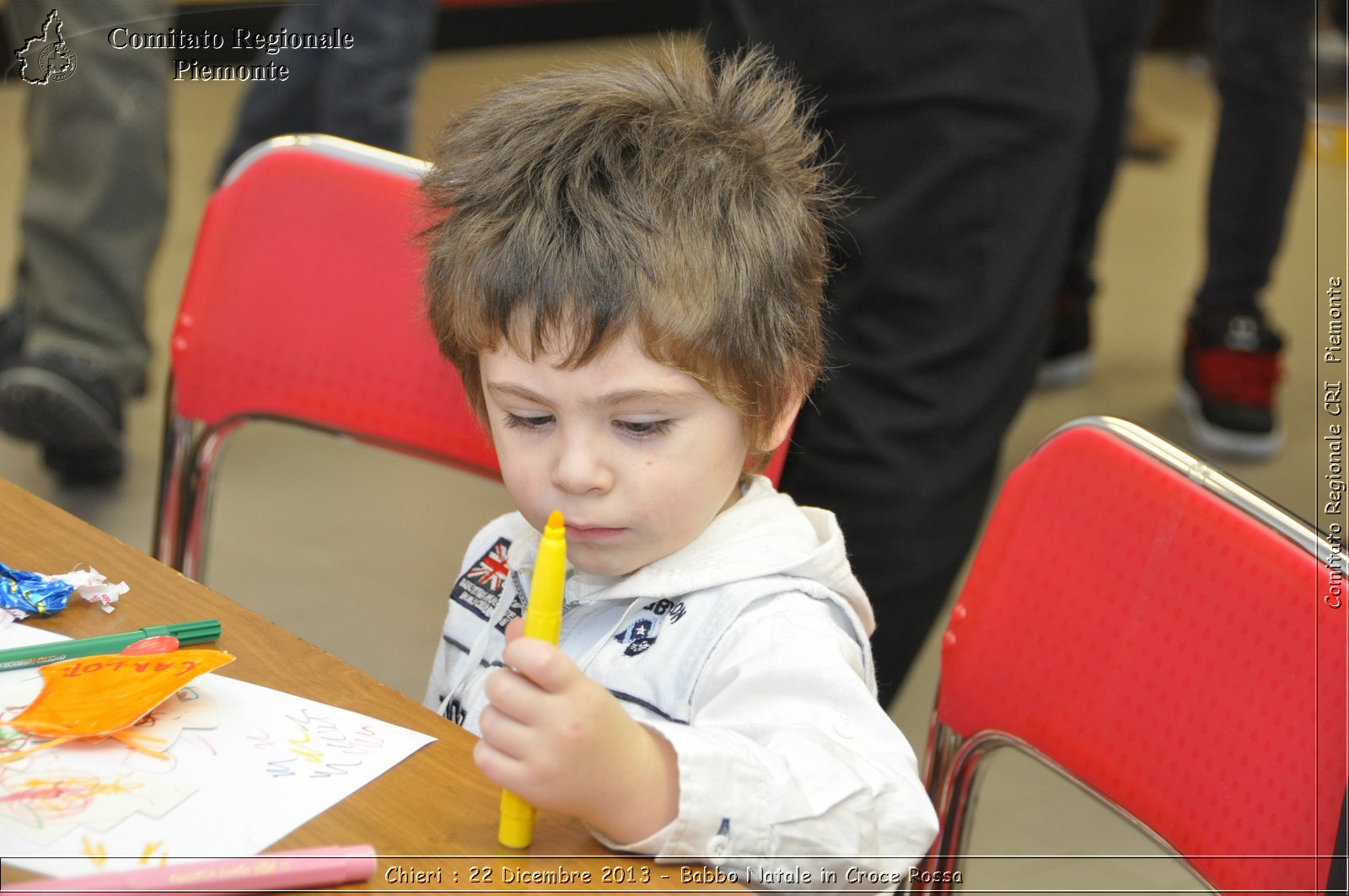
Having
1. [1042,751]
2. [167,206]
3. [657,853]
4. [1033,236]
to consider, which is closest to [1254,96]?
[1033,236]

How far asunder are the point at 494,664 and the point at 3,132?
10.4 ft

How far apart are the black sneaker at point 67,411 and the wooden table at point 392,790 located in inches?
48.3

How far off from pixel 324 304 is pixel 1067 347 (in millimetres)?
1974

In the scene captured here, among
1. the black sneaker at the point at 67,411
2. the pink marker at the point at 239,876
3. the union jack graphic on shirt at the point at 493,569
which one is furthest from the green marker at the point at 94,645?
the black sneaker at the point at 67,411

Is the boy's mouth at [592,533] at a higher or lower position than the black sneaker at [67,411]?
higher

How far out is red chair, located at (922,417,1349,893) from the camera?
27.6 inches

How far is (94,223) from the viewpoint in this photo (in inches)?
80.8

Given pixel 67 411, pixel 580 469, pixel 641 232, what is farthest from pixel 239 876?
pixel 67 411

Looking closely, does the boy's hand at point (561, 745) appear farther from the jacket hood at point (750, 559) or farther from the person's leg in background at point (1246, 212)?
the person's leg in background at point (1246, 212)

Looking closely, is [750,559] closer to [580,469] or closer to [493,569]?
[580,469]

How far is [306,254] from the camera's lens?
3.57ft

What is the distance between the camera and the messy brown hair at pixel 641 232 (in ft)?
2.55

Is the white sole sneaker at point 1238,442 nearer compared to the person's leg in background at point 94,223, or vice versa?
the person's leg in background at point 94,223

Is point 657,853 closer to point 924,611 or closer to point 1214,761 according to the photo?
point 1214,761
